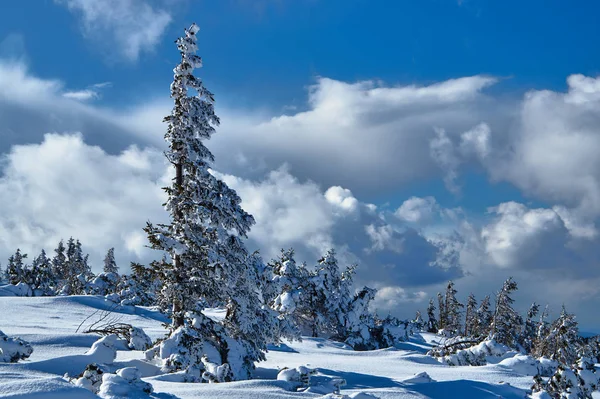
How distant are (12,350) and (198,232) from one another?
17.8ft

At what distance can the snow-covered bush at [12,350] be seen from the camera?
1083 centimetres

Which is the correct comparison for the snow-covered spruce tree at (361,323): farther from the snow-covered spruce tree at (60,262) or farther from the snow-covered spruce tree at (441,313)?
the snow-covered spruce tree at (60,262)

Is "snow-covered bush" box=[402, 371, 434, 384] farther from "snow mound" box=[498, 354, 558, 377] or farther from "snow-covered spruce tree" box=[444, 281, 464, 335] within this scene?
"snow-covered spruce tree" box=[444, 281, 464, 335]

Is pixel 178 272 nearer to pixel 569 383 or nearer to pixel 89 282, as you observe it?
pixel 569 383

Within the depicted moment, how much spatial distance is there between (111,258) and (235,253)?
73.8 m

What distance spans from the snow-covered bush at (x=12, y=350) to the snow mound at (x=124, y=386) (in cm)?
480

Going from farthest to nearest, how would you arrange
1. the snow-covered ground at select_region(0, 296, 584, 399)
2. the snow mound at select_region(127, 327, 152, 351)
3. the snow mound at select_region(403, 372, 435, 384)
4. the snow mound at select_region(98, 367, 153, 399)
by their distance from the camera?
the snow mound at select_region(127, 327, 152, 351) → the snow mound at select_region(403, 372, 435, 384) → the snow-covered ground at select_region(0, 296, 584, 399) → the snow mound at select_region(98, 367, 153, 399)

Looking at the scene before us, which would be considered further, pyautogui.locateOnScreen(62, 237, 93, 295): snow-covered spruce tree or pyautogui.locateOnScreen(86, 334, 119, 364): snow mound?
pyautogui.locateOnScreen(62, 237, 93, 295): snow-covered spruce tree

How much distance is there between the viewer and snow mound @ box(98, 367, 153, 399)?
691cm

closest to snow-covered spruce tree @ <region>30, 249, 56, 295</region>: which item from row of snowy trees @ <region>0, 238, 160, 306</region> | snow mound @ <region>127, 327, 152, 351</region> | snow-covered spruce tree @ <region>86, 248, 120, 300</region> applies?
row of snowy trees @ <region>0, 238, 160, 306</region>

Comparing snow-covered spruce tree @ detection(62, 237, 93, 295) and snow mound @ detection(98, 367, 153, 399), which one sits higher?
snow-covered spruce tree @ detection(62, 237, 93, 295)

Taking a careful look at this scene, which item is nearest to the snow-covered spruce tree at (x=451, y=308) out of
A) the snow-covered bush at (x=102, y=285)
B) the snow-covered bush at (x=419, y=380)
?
the snow-covered bush at (x=102, y=285)

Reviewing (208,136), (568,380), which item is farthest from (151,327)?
(568,380)

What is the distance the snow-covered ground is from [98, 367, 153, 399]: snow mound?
524 millimetres
